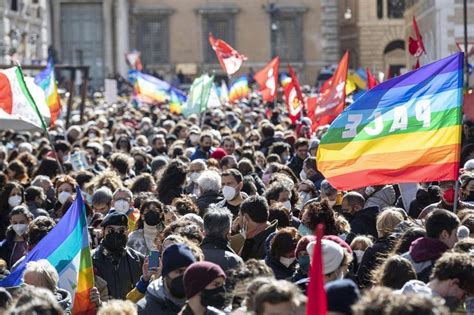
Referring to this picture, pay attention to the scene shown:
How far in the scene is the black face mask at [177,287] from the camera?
327 inches

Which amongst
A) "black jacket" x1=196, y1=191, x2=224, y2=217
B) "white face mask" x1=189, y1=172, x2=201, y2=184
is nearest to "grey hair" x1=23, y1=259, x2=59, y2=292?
"black jacket" x1=196, y1=191, x2=224, y2=217

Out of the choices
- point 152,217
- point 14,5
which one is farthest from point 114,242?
point 14,5

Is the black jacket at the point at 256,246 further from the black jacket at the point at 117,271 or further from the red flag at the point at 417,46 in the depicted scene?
the red flag at the point at 417,46

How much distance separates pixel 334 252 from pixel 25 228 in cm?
407

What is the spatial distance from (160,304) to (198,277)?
725 millimetres

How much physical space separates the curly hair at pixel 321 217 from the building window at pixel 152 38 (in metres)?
54.1

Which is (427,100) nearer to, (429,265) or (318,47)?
(429,265)

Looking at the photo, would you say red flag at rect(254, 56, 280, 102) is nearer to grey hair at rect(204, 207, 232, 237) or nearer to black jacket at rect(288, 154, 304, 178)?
black jacket at rect(288, 154, 304, 178)

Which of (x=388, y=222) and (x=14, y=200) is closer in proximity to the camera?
(x=388, y=222)

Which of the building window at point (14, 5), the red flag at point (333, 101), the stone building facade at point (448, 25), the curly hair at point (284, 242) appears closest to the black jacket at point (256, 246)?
the curly hair at point (284, 242)

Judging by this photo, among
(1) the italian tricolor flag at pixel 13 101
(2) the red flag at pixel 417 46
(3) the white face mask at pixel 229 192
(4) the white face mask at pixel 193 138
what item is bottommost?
(4) the white face mask at pixel 193 138

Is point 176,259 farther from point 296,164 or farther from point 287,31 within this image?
point 287,31

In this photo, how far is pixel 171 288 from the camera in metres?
8.33

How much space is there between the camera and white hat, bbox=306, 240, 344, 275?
27.5ft
